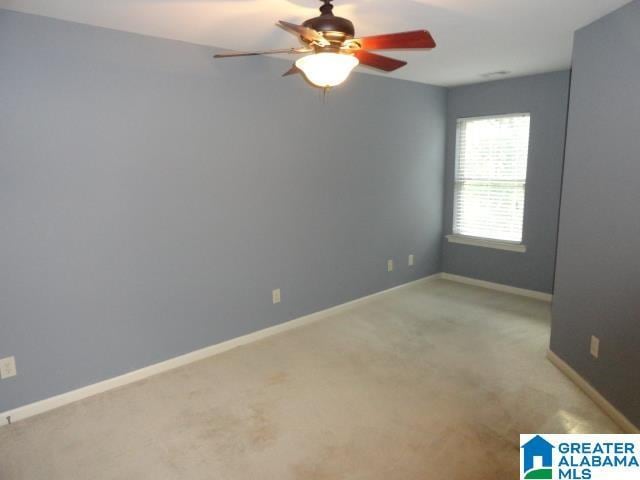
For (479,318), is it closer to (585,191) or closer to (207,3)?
(585,191)

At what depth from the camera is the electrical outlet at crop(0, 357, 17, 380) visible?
2531 millimetres

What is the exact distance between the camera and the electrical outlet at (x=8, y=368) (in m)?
2.53

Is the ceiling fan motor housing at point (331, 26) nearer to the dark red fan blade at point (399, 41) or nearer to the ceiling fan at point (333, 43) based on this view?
the ceiling fan at point (333, 43)

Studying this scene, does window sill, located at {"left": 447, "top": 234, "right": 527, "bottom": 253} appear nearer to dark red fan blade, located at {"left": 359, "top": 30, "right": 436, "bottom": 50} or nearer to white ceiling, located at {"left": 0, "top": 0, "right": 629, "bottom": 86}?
white ceiling, located at {"left": 0, "top": 0, "right": 629, "bottom": 86}

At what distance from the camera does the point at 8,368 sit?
255 cm

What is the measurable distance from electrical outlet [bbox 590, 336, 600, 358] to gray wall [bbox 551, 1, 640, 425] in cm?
4

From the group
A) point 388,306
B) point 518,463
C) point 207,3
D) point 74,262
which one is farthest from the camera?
point 388,306

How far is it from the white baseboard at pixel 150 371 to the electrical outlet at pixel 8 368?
228mm

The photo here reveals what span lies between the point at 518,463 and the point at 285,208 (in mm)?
2524

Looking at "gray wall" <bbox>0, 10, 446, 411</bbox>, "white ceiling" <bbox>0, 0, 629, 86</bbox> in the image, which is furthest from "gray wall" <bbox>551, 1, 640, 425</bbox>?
"gray wall" <bbox>0, 10, 446, 411</bbox>

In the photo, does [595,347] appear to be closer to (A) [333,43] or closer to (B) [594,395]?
(B) [594,395]

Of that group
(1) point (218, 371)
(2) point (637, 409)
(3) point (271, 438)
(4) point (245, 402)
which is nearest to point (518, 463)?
(2) point (637, 409)

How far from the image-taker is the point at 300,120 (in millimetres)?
3781


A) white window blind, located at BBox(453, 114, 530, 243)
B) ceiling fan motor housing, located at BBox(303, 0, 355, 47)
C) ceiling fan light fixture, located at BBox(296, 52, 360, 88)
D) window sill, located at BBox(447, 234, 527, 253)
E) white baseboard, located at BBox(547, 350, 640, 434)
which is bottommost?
white baseboard, located at BBox(547, 350, 640, 434)
